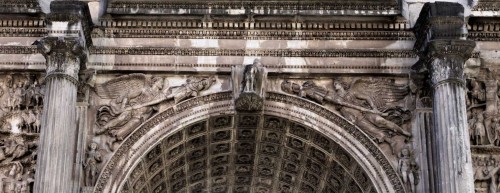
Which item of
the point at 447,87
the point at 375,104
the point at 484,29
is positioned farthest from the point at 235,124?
the point at 484,29

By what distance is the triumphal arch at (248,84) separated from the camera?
19.4 metres

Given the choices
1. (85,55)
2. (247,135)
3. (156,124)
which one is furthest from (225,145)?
(85,55)

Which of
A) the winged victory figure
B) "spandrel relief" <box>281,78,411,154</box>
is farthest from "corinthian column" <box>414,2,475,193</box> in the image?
the winged victory figure

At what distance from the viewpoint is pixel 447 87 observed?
1891cm

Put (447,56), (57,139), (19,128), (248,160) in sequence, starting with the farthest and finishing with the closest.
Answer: (248,160)
(19,128)
(447,56)
(57,139)

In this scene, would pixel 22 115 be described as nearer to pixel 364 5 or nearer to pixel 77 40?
pixel 77 40

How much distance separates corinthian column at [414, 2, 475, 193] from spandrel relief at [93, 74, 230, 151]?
4.15m

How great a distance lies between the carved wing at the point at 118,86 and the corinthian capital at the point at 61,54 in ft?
3.43

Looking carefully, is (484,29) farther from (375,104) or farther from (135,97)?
(135,97)

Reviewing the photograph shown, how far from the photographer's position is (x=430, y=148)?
64.0 ft

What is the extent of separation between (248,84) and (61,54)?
12.2 feet

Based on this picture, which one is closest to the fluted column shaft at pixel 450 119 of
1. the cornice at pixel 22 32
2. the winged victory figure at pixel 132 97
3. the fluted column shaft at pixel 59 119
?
the winged victory figure at pixel 132 97

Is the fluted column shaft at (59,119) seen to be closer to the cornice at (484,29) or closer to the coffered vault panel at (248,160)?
the coffered vault panel at (248,160)

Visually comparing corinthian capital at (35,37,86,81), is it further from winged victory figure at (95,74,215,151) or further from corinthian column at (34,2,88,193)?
winged victory figure at (95,74,215,151)
